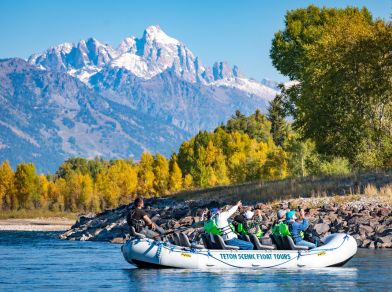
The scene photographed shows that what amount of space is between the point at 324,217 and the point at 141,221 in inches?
629

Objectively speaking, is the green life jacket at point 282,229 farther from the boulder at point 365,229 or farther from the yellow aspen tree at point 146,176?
the yellow aspen tree at point 146,176

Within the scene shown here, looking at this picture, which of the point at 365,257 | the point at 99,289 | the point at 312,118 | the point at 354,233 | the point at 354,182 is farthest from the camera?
the point at 312,118

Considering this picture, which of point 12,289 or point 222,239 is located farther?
point 222,239

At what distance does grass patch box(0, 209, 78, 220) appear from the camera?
147 meters

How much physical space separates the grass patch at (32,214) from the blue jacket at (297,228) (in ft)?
380

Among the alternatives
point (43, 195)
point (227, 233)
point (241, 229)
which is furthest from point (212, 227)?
point (43, 195)

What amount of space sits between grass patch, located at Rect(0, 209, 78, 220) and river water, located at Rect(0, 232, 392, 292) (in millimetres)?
109488

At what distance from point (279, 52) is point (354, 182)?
23.0 metres

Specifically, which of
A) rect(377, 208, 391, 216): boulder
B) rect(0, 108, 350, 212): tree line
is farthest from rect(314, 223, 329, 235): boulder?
rect(0, 108, 350, 212): tree line

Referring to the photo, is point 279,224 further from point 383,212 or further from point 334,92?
point 334,92

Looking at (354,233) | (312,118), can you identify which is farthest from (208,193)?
(354,233)

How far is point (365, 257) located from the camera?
3806 centimetres

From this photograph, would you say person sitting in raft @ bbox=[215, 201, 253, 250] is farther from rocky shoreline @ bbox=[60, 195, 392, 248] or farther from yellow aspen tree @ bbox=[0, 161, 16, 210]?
yellow aspen tree @ bbox=[0, 161, 16, 210]

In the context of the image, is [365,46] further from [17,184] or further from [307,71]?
[17,184]
